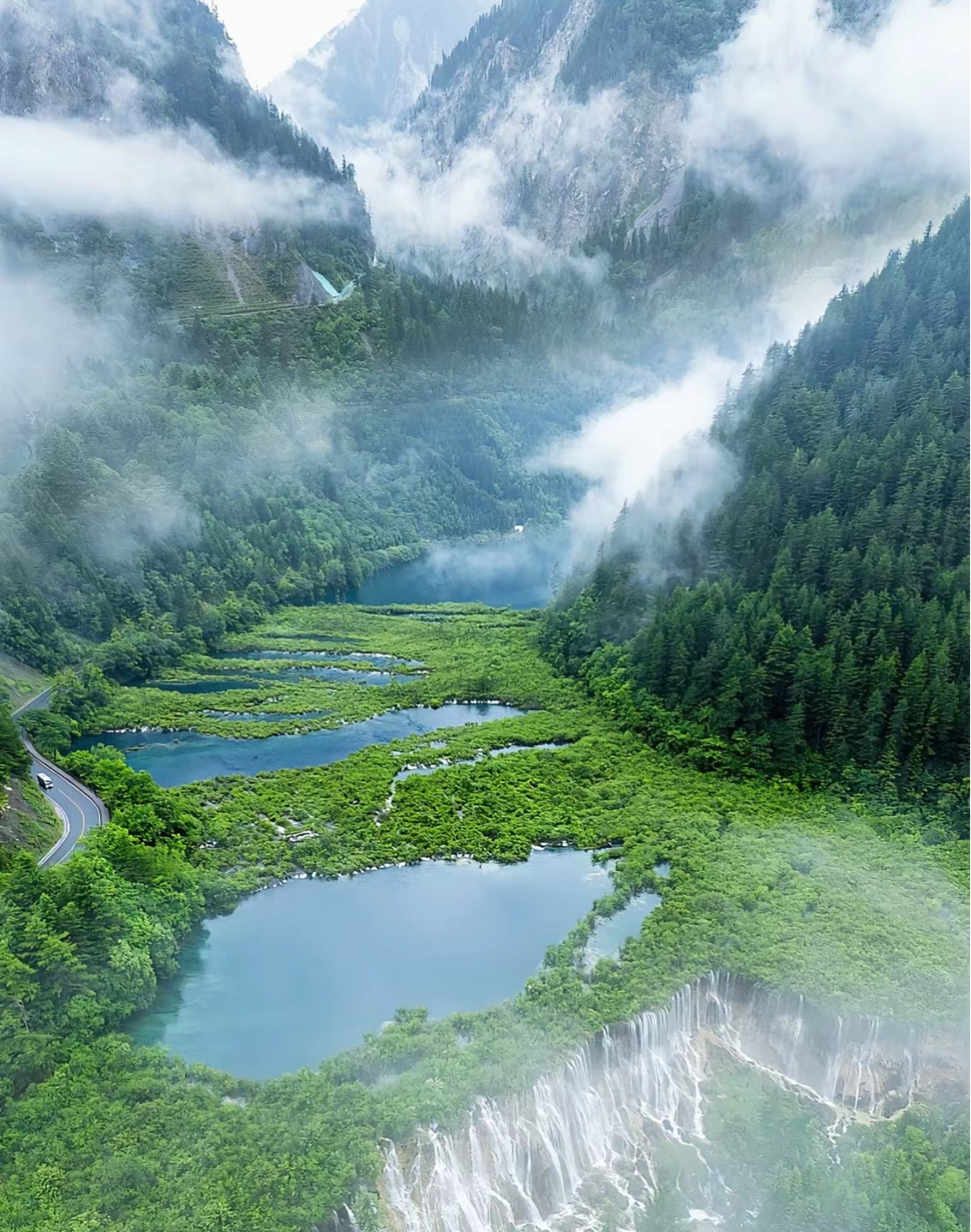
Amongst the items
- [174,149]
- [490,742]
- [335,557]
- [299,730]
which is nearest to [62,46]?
[174,149]

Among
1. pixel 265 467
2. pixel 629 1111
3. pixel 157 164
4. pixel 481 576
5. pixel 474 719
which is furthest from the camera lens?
pixel 157 164

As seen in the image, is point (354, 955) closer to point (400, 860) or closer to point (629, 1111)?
point (400, 860)

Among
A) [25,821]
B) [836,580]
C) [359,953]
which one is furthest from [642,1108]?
[836,580]

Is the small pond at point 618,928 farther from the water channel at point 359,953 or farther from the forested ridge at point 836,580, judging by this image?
the forested ridge at point 836,580

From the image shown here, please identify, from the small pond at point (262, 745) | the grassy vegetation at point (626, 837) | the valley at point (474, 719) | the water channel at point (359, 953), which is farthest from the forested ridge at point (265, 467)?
the water channel at point (359, 953)

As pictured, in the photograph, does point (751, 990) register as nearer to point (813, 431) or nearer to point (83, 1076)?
point (83, 1076)

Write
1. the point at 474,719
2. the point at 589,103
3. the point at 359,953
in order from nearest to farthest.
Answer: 1. the point at 359,953
2. the point at 474,719
3. the point at 589,103

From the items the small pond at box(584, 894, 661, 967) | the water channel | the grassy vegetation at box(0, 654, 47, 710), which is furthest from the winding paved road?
the small pond at box(584, 894, 661, 967)
